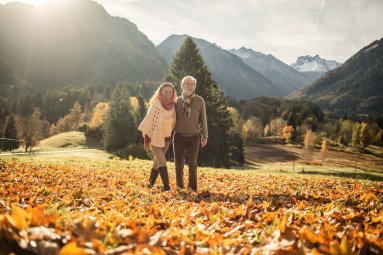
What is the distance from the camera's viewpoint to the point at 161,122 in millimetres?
7500

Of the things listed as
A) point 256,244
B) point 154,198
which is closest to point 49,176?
point 154,198

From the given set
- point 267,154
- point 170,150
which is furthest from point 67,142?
point 267,154

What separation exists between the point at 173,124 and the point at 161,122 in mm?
356

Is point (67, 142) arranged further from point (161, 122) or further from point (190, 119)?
point (190, 119)

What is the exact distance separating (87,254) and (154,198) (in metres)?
4.05

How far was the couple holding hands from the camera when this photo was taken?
7492mm

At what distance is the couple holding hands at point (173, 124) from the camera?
7492 mm

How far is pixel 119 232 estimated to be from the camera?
288 cm

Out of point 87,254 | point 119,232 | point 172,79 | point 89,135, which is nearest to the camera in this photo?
point 87,254

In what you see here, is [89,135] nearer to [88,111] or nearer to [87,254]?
[88,111]

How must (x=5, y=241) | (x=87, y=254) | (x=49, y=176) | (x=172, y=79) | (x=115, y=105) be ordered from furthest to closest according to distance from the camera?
(x=115, y=105)
(x=172, y=79)
(x=49, y=176)
(x=5, y=241)
(x=87, y=254)

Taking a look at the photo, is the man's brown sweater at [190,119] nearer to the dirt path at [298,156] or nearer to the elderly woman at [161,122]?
the elderly woman at [161,122]

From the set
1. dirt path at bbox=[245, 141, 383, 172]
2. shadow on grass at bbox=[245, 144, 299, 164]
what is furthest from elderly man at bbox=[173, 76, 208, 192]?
dirt path at bbox=[245, 141, 383, 172]

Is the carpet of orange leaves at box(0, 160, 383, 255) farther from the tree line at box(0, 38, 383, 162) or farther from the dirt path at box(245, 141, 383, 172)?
the dirt path at box(245, 141, 383, 172)
